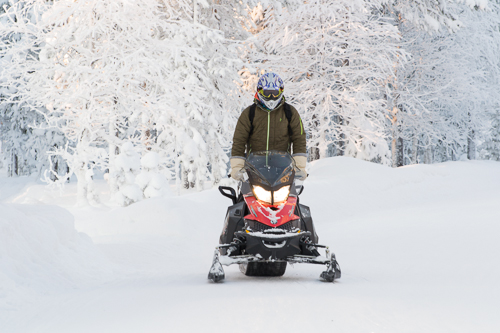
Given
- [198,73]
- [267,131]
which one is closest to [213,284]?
[267,131]

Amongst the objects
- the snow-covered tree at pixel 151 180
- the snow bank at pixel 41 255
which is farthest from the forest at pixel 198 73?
the snow bank at pixel 41 255

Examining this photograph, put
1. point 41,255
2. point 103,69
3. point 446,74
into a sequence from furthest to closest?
point 446,74
point 103,69
point 41,255

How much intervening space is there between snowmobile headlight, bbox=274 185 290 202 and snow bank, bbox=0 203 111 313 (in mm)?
2400

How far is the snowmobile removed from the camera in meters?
5.03

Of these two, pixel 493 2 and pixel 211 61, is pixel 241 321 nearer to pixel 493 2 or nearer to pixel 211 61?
pixel 211 61

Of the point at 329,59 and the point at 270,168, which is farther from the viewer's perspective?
the point at 329,59

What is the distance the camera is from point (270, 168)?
515 centimetres

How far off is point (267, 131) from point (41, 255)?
288 cm

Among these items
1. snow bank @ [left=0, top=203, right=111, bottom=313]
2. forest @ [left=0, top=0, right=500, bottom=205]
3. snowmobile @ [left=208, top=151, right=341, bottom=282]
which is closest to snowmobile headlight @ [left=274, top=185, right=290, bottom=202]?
snowmobile @ [left=208, top=151, right=341, bottom=282]

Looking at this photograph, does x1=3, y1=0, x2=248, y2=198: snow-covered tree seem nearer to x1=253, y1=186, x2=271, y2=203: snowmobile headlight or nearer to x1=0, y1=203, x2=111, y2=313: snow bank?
x1=0, y1=203, x2=111, y2=313: snow bank

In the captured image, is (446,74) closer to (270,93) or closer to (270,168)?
(270,93)

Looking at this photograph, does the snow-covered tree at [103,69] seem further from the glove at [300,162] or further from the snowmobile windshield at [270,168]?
the snowmobile windshield at [270,168]

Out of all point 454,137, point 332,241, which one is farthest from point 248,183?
point 454,137

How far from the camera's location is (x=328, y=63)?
21609 millimetres
